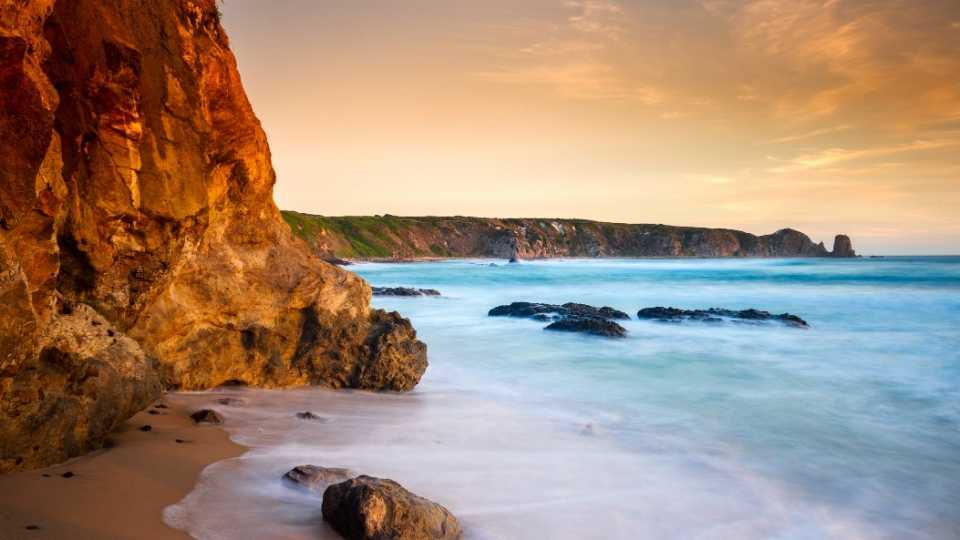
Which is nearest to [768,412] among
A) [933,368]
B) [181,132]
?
[933,368]

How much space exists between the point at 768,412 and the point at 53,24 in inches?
385

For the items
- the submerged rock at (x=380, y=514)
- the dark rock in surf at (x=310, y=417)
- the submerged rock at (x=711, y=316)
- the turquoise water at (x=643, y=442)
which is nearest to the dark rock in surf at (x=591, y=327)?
the turquoise water at (x=643, y=442)

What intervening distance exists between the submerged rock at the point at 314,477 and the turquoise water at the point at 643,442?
0.50 feet

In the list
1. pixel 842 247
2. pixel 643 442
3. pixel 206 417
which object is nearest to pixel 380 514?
pixel 206 417

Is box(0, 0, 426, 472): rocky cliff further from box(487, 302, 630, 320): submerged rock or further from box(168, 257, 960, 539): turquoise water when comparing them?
box(487, 302, 630, 320): submerged rock

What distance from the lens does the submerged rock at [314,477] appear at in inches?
201

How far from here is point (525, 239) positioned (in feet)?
372

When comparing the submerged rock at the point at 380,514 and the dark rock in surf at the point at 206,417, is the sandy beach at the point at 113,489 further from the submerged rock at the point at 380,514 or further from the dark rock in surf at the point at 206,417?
the submerged rock at the point at 380,514

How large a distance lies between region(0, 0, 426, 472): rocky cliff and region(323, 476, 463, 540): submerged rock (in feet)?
6.77

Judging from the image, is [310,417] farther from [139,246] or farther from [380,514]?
[380,514]

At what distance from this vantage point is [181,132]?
6.12 metres

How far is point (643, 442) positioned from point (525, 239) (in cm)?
10616

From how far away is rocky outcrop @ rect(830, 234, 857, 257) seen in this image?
513 feet

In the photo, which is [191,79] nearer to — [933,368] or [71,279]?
[71,279]
